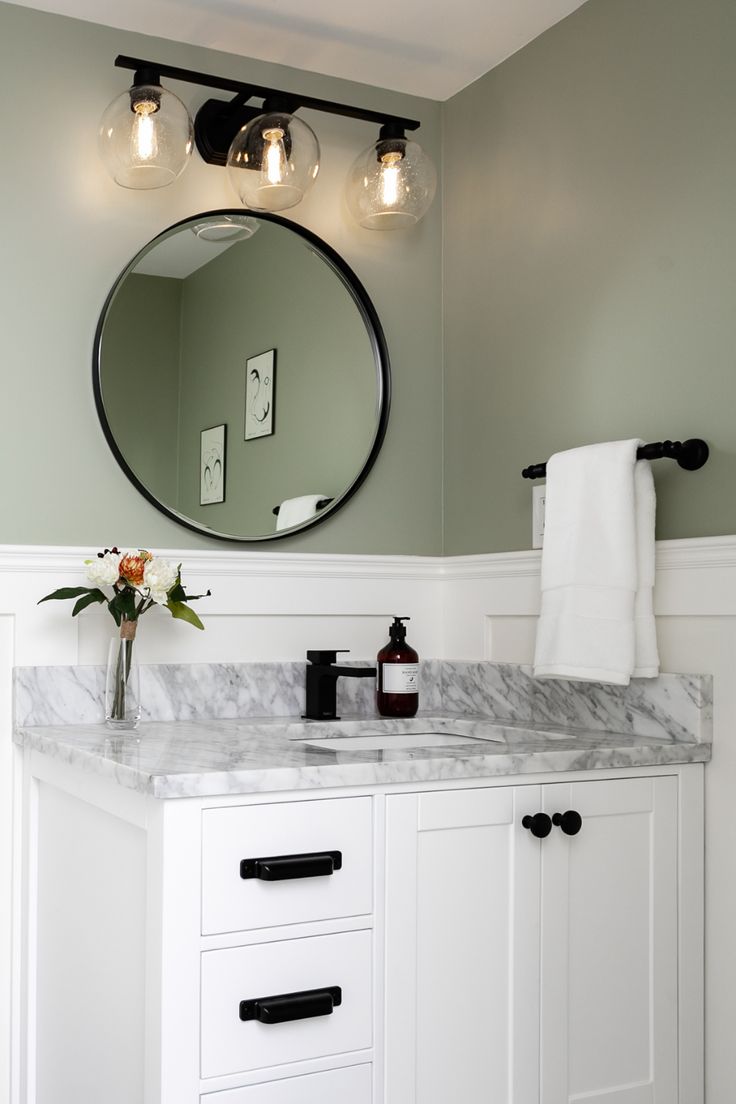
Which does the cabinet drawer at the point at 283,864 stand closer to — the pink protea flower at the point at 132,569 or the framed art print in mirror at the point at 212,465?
the pink protea flower at the point at 132,569

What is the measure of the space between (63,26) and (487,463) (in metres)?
1.23

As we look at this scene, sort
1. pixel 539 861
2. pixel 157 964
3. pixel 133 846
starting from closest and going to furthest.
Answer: pixel 157 964, pixel 133 846, pixel 539 861

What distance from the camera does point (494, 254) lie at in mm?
2459

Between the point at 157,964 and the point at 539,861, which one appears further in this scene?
the point at 539,861

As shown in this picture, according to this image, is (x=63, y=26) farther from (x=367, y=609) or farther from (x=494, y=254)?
(x=367, y=609)

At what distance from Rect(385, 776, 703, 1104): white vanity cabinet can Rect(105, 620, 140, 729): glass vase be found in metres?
0.65

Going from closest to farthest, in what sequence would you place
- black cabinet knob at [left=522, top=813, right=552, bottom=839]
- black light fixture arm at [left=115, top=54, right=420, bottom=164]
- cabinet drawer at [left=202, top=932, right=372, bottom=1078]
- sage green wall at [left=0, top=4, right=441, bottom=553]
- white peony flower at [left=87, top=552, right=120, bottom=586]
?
cabinet drawer at [left=202, top=932, right=372, bottom=1078] → black cabinet knob at [left=522, top=813, right=552, bottom=839] → white peony flower at [left=87, top=552, right=120, bottom=586] → sage green wall at [left=0, top=4, right=441, bottom=553] → black light fixture arm at [left=115, top=54, right=420, bottom=164]

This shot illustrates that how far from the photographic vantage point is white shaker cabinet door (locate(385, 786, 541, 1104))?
1.62 m

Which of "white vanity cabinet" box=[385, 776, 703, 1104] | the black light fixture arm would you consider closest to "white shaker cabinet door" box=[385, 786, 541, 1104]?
"white vanity cabinet" box=[385, 776, 703, 1104]

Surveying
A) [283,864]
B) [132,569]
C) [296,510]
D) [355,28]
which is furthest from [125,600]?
[355,28]

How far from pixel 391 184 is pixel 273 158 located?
268 millimetres

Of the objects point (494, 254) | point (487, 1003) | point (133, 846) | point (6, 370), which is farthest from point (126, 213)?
point (487, 1003)

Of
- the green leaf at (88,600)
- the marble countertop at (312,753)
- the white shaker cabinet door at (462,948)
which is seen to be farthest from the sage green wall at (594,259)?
the green leaf at (88,600)

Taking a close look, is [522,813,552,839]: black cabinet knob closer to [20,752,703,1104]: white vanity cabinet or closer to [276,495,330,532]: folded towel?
[20,752,703,1104]: white vanity cabinet
